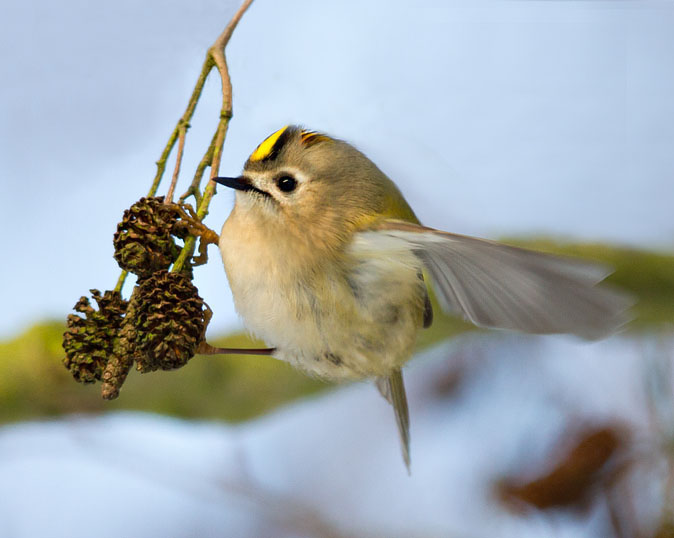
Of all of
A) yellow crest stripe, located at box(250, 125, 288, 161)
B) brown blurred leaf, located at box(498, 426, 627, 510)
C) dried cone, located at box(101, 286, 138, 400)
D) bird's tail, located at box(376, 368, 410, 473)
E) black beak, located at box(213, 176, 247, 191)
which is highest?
yellow crest stripe, located at box(250, 125, 288, 161)

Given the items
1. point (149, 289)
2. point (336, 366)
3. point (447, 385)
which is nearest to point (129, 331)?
point (149, 289)

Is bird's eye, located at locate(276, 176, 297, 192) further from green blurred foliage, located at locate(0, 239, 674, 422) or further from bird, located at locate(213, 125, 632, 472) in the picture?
green blurred foliage, located at locate(0, 239, 674, 422)

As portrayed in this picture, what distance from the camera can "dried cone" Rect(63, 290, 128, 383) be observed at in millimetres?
840

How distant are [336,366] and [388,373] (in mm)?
119

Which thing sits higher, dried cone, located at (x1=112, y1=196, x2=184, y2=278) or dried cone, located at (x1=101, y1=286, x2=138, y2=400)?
dried cone, located at (x1=112, y1=196, x2=184, y2=278)

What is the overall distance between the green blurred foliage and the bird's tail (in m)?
0.09

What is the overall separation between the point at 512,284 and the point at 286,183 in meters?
0.33

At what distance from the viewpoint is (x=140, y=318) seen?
2.75 ft

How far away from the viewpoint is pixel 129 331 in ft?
2.78

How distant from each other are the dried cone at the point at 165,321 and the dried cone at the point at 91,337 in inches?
1.6

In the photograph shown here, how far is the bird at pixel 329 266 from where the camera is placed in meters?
0.99

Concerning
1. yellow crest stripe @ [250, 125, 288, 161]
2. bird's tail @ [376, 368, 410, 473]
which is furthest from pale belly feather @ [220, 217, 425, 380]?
bird's tail @ [376, 368, 410, 473]

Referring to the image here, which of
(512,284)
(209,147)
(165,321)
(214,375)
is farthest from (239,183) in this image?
(214,375)

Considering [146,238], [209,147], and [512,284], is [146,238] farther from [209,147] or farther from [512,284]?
[512,284]
